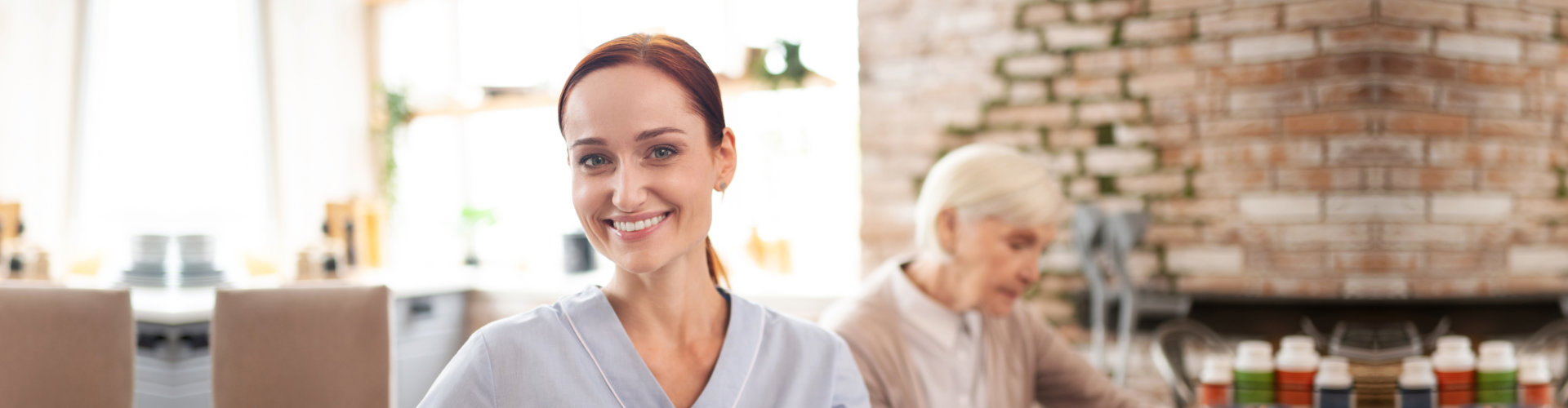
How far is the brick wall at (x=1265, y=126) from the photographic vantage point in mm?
2094

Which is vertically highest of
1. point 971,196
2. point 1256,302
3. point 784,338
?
point 971,196

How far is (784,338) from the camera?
105cm

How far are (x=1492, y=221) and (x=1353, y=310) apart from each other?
2.67ft

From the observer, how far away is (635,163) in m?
0.93

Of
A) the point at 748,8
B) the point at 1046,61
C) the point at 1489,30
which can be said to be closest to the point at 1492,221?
the point at 1489,30

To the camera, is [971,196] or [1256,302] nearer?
[971,196]

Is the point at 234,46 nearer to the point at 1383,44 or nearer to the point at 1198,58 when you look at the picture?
the point at 1198,58

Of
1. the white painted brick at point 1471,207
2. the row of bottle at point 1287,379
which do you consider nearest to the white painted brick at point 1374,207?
the white painted brick at point 1471,207

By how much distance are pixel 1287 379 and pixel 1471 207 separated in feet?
3.92

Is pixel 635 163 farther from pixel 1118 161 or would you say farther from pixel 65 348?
pixel 1118 161

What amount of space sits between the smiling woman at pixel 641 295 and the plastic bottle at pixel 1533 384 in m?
1.16

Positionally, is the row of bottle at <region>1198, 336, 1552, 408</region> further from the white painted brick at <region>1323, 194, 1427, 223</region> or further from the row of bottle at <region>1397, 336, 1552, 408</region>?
the white painted brick at <region>1323, 194, 1427, 223</region>

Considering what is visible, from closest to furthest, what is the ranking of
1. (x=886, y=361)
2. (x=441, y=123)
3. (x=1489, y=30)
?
1. (x=886, y=361)
2. (x=1489, y=30)
3. (x=441, y=123)

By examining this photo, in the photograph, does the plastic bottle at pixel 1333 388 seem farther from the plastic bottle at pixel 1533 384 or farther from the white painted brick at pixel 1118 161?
the white painted brick at pixel 1118 161
